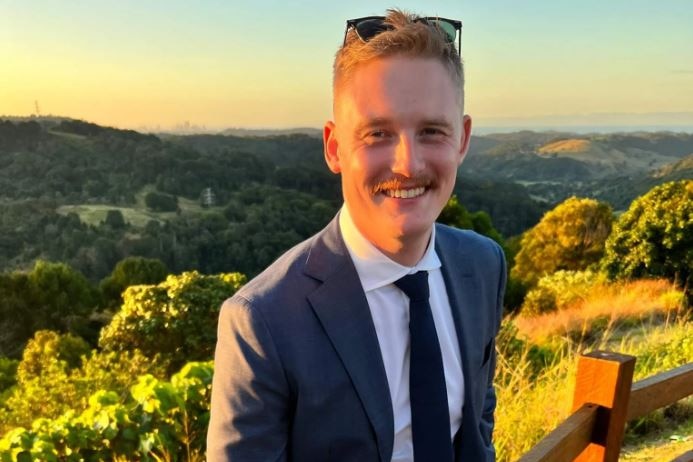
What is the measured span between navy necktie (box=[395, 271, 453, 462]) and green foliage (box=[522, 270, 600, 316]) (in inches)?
445

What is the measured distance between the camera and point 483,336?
140cm

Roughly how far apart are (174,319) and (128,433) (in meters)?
10.4

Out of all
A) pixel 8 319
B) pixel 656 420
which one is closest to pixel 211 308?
pixel 656 420

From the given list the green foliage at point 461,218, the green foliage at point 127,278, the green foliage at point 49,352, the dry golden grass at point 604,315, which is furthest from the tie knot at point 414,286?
the green foliage at point 127,278

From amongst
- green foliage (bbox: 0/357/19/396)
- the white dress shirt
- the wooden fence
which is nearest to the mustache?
the white dress shirt

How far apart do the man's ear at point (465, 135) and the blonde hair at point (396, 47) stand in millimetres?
130

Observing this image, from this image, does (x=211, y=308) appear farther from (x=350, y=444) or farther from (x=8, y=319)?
(x=8, y=319)

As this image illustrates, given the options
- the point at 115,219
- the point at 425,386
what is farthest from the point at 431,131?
the point at 115,219

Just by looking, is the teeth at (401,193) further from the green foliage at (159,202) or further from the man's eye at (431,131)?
the green foliage at (159,202)

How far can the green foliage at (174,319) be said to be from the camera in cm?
1320

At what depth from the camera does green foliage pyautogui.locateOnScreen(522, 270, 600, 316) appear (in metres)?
12.7

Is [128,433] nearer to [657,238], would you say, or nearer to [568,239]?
[657,238]

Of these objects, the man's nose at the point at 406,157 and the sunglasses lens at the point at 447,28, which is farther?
the sunglasses lens at the point at 447,28

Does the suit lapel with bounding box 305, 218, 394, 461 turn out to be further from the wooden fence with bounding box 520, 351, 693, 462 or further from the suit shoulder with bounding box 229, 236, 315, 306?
the wooden fence with bounding box 520, 351, 693, 462
